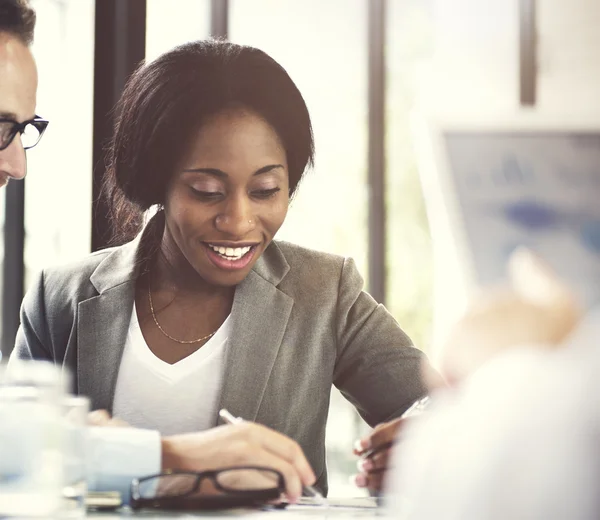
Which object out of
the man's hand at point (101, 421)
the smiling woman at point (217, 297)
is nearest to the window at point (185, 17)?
the smiling woman at point (217, 297)

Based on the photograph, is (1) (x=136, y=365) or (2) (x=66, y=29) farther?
(2) (x=66, y=29)

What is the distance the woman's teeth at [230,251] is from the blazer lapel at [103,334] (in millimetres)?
155

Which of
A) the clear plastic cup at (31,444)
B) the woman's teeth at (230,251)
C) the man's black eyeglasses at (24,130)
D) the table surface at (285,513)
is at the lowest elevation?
the table surface at (285,513)

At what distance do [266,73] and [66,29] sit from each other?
951 mm

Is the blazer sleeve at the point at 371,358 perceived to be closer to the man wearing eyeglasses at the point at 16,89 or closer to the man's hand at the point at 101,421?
the man's hand at the point at 101,421

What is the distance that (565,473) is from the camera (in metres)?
0.44

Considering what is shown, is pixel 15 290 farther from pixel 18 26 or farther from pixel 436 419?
pixel 436 419

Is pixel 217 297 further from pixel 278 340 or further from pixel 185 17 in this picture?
pixel 185 17

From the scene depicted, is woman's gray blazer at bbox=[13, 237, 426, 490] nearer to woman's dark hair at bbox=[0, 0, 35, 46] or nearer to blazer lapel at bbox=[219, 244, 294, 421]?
blazer lapel at bbox=[219, 244, 294, 421]

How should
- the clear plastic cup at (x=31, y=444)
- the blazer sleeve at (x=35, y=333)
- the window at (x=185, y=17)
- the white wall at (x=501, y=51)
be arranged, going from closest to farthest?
1. the clear plastic cup at (x=31, y=444)
2. the blazer sleeve at (x=35, y=333)
3. the white wall at (x=501, y=51)
4. the window at (x=185, y=17)

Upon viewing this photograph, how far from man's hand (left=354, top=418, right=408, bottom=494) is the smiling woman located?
0.13m

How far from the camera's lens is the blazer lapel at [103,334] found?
1.22 metres

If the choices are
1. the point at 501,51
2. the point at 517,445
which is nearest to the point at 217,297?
the point at 517,445

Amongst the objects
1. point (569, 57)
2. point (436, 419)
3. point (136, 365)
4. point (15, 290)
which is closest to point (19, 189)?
point (15, 290)
